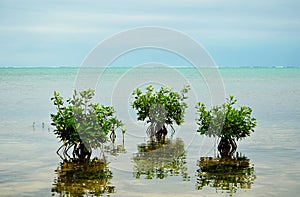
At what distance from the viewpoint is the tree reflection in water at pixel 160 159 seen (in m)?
13.8

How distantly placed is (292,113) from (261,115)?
2041mm

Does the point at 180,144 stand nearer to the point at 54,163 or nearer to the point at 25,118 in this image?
the point at 54,163

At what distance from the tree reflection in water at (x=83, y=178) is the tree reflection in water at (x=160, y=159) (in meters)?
0.96

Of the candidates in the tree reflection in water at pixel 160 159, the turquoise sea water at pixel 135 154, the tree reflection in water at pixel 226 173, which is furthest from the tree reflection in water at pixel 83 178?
the tree reflection in water at pixel 226 173

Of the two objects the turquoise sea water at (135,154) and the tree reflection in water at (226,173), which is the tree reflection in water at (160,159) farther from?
the tree reflection in water at (226,173)

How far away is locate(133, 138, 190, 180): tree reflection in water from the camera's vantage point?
13.8 m

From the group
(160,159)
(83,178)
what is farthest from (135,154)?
(83,178)

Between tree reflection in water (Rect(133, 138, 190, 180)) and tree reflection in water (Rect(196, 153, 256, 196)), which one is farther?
tree reflection in water (Rect(133, 138, 190, 180))

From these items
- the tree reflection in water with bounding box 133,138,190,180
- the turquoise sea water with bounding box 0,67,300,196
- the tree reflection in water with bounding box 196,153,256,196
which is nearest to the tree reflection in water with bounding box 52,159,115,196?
the turquoise sea water with bounding box 0,67,300,196

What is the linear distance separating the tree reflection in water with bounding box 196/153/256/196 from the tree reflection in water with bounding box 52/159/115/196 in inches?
92.4

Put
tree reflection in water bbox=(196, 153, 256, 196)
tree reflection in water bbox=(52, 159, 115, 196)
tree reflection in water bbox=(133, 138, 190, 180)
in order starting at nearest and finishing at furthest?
1. tree reflection in water bbox=(52, 159, 115, 196)
2. tree reflection in water bbox=(196, 153, 256, 196)
3. tree reflection in water bbox=(133, 138, 190, 180)

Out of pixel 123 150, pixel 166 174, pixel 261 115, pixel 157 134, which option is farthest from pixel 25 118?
pixel 166 174

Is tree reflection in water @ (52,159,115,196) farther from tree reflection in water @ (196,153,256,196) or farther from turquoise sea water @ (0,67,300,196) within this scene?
tree reflection in water @ (196,153,256,196)

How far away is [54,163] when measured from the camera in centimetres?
1514
